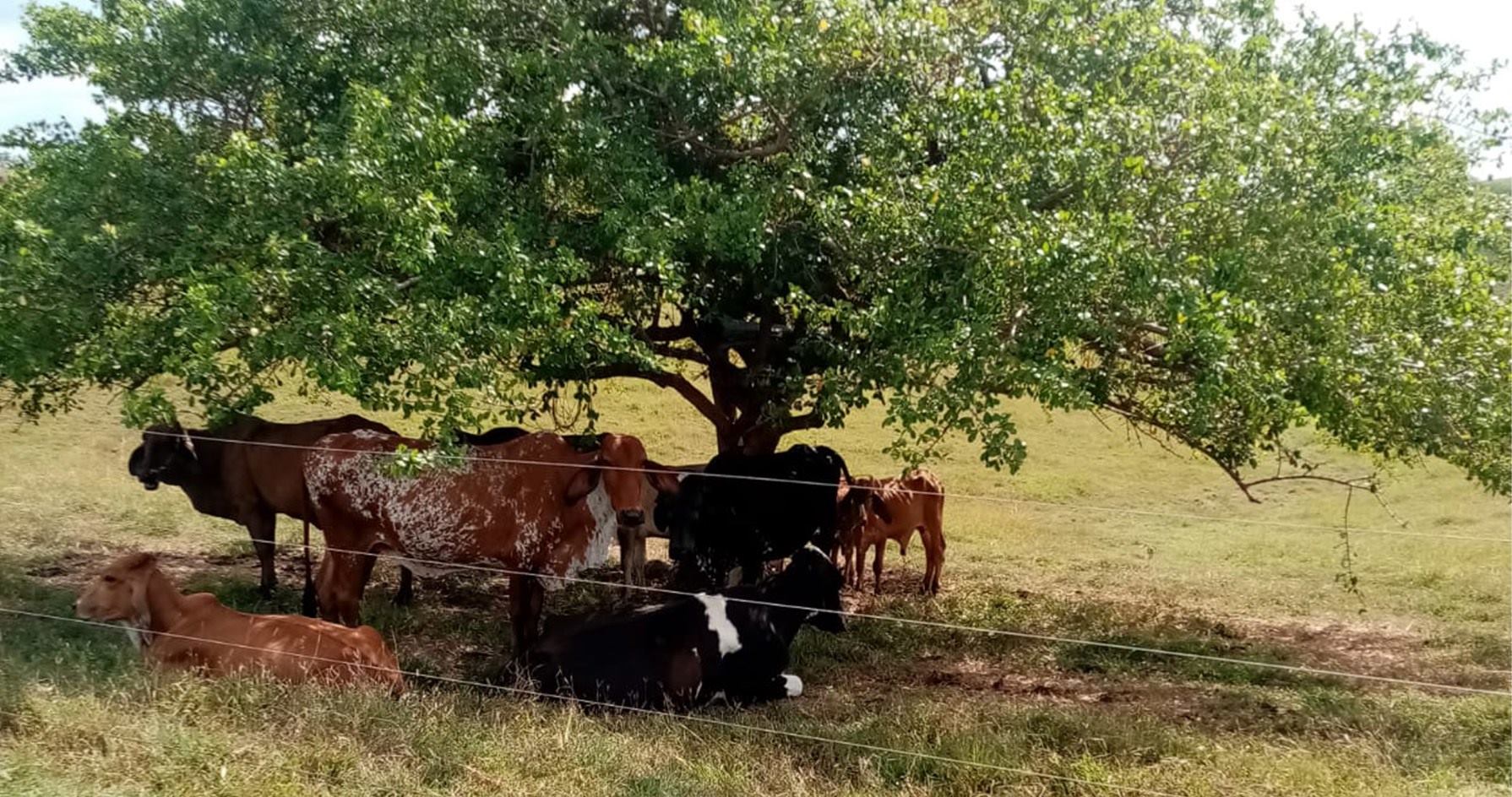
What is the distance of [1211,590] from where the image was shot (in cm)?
1121

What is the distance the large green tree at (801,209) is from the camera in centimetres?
570

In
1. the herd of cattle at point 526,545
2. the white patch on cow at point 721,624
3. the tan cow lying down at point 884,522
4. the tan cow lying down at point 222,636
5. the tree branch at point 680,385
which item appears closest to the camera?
the tan cow lying down at point 222,636

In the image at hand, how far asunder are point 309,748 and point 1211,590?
30.8 feet

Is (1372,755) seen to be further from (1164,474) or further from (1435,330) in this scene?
(1164,474)

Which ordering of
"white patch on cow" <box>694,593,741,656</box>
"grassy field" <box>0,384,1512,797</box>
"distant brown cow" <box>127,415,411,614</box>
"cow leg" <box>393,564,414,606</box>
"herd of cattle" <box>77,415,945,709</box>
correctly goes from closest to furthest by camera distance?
1. "grassy field" <box>0,384,1512,797</box>
2. "herd of cattle" <box>77,415,945,709</box>
3. "white patch on cow" <box>694,593,741,656</box>
4. "distant brown cow" <box>127,415,411,614</box>
5. "cow leg" <box>393,564,414,606</box>

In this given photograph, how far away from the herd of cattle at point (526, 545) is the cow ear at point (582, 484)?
1cm

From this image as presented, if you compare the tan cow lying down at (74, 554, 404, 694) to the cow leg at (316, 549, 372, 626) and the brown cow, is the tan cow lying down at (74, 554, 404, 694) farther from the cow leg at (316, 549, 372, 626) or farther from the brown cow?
the brown cow

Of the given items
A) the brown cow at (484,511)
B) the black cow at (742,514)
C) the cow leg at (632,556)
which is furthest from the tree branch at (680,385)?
the cow leg at (632,556)

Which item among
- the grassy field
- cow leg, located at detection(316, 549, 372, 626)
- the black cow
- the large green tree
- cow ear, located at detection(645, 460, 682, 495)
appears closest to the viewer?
the grassy field

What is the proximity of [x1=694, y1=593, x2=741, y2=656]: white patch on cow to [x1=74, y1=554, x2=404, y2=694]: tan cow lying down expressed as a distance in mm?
1957

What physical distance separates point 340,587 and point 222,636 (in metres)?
1.26

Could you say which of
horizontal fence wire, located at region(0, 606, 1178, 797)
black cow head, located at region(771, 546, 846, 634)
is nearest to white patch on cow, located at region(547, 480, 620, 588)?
horizontal fence wire, located at region(0, 606, 1178, 797)

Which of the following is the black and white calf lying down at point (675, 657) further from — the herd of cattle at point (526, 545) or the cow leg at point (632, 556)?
the cow leg at point (632, 556)

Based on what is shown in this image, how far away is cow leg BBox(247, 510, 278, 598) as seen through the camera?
896cm
